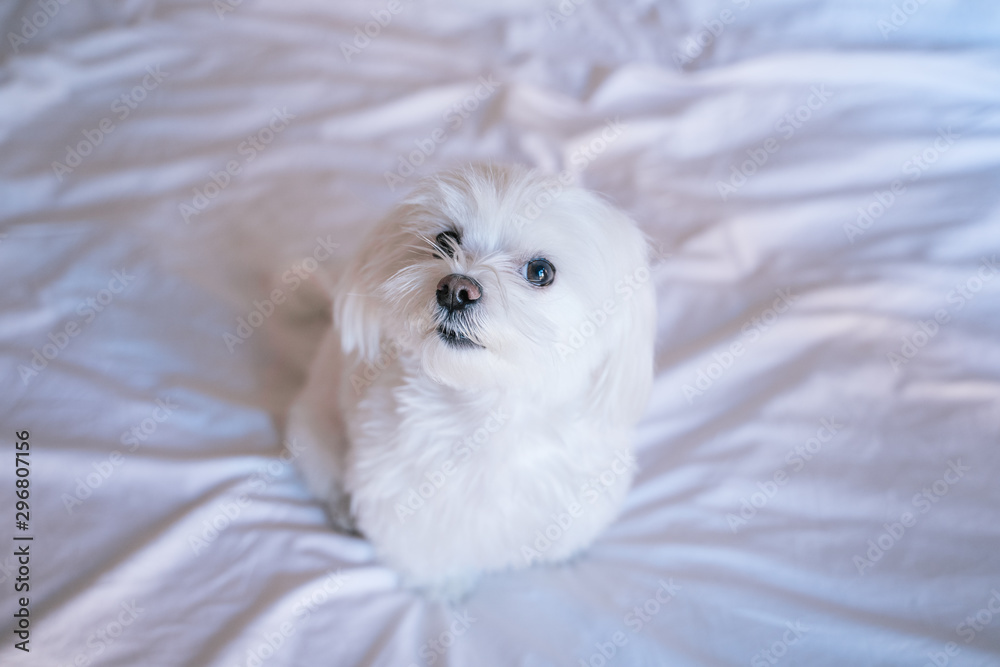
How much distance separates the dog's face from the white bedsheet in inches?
18.4

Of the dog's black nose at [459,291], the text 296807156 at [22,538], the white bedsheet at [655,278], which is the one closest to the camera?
the dog's black nose at [459,291]

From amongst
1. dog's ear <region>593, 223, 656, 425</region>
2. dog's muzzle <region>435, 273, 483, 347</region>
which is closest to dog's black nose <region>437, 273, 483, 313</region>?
dog's muzzle <region>435, 273, 483, 347</region>

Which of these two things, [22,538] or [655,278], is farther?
[655,278]

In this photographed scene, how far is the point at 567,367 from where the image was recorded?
1.16 metres

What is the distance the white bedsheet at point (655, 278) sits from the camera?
4.17ft

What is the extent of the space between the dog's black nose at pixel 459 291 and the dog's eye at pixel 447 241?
0.10m

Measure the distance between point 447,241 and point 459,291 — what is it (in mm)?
139

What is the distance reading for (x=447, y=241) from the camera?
117 cm

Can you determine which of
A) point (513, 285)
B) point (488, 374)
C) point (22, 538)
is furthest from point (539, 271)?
point (22, 538)

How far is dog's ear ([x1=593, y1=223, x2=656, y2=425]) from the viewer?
1180mm

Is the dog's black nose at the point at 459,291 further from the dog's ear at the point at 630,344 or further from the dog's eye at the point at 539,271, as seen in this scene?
the dog's ear at the point at 630,344

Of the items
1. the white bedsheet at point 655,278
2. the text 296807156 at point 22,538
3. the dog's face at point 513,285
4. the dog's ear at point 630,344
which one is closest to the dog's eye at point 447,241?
the dog's face at point 513,285

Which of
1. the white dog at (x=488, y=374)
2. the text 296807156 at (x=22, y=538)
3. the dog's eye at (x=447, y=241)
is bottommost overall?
the text 296807156 at (x=22, y=538)

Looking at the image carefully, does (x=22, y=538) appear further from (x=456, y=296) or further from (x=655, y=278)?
(x=655, y=278)
